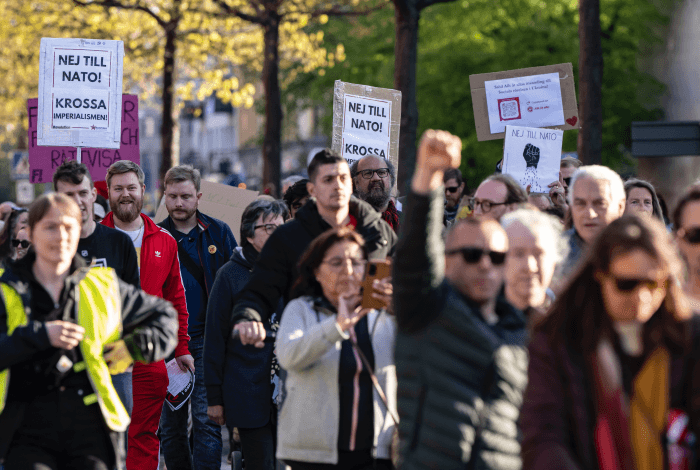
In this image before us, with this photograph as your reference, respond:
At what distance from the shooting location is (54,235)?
454 cm

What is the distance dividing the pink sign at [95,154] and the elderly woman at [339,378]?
672 centimetres

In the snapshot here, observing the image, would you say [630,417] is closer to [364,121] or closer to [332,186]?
[332,186]

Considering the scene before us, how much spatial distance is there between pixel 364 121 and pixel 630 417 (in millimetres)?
6833

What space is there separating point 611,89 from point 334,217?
56.4ft

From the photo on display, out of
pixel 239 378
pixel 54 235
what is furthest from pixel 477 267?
pixel 239 378

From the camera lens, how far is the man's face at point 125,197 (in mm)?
7086

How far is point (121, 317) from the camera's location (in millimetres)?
4758

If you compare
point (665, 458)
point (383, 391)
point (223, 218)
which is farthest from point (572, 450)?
point (223, 218)

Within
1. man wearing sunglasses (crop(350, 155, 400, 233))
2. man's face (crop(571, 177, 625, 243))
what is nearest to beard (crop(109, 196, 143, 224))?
man wearing sunglasses (crop(350, 155, 400, 233))

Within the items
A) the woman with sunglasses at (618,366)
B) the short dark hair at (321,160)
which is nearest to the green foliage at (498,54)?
the short dark hair at (321,160)

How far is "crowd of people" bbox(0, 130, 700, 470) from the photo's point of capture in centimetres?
312

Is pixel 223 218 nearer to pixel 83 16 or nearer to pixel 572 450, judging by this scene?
pixel 572 450

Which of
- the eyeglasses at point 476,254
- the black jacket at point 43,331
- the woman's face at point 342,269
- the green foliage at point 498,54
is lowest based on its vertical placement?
the black jacket at point 43,331

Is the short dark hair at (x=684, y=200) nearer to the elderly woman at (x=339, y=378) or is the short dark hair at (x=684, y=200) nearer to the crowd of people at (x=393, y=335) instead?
the crowd of people at (x=393, y=335)
